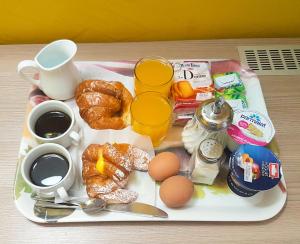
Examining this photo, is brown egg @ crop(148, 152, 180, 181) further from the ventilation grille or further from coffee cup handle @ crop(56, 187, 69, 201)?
the ventilation grille

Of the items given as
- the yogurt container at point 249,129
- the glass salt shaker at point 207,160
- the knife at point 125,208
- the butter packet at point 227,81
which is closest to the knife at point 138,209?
the knife at point 125,208

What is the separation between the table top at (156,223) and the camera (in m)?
0.75

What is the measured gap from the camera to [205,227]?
0.77 metres

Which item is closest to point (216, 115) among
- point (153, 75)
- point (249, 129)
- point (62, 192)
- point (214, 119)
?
point (214, 119)

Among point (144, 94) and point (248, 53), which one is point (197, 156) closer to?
point (144, 94)

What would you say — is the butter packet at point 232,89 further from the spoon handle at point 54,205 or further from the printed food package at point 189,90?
the spoon handle at point 54,205

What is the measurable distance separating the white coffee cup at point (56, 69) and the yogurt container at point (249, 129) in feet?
1.29

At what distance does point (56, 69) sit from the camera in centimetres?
84

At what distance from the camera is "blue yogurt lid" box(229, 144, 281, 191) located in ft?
2.40

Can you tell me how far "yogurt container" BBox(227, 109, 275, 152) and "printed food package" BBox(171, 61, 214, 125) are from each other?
3.6 inches

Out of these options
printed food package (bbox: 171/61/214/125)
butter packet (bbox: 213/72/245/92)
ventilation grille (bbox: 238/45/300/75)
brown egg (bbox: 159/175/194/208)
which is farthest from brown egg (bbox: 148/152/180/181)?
ventilation grille (bbox: 238/45/300/75)

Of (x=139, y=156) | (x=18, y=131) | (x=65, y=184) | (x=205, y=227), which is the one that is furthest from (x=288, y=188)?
(x=18, y=131)

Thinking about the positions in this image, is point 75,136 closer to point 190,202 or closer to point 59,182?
point 59,182

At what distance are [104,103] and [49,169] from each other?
0.65ft
